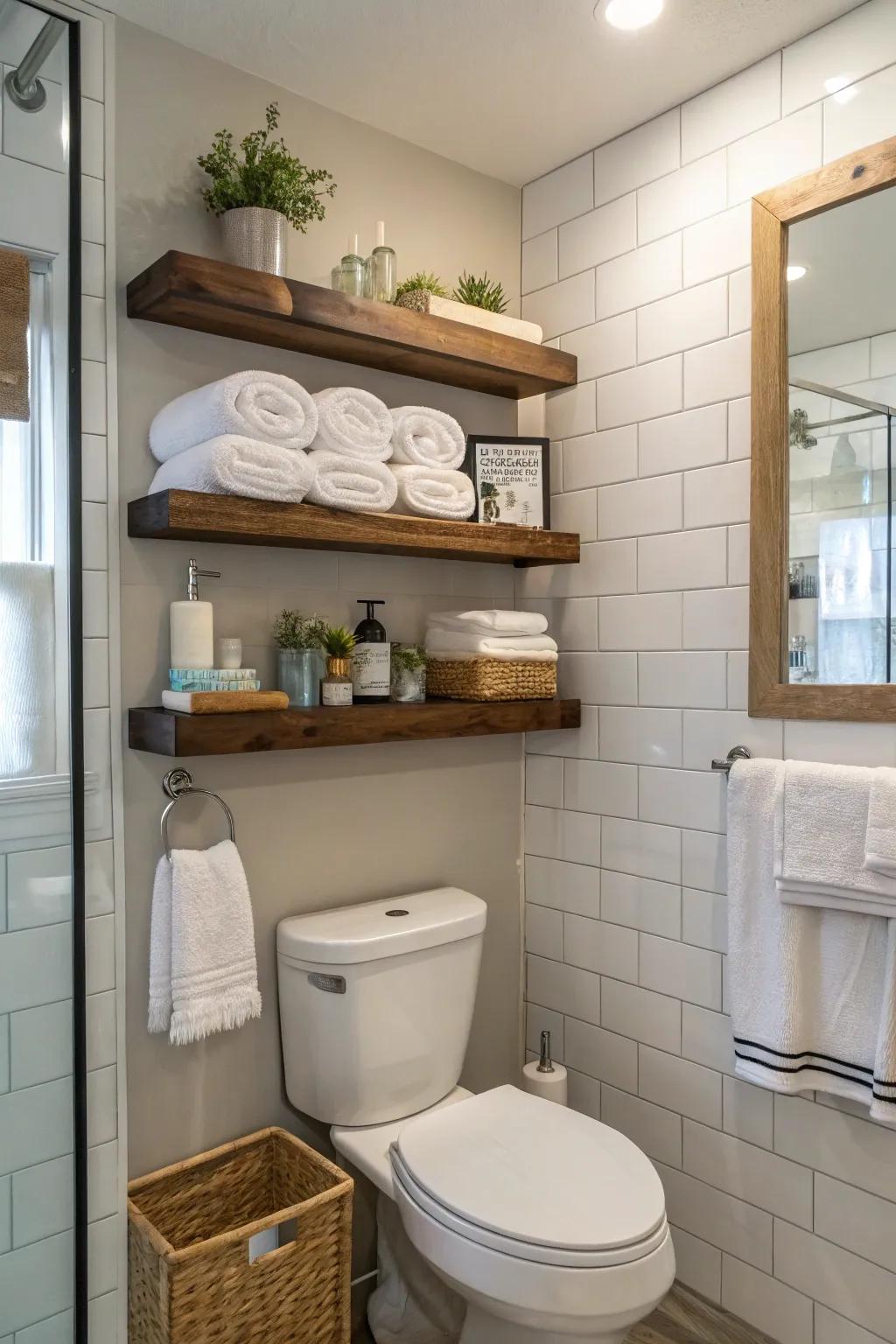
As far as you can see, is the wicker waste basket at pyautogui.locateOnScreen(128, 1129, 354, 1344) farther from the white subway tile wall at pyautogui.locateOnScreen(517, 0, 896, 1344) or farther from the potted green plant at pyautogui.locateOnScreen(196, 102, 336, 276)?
the potted green plant at pyautogui.locateOnScreen(196, 102, 336, 276)

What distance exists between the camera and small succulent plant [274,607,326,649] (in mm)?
1798

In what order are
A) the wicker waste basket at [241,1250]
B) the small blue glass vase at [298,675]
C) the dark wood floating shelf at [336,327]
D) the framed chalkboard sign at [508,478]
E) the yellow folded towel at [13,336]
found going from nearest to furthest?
the yellow folded towel at [13,336] → the wicker waste basket at [241,1250] → the dark wood floating shelf at [336,327] → the small blue glass vase at [298,675] → the framed chalkboard sign at [508,478]

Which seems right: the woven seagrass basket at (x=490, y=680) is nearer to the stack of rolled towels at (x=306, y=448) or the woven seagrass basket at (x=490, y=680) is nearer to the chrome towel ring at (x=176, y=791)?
the stack of rolled towels at (x=306, y=448)

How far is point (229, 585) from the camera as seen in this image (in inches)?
70.0

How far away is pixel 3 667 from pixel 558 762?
4.11 ft

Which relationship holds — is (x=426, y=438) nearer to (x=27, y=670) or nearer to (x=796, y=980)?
(x=27, y=670)

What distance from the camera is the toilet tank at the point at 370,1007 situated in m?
1.74

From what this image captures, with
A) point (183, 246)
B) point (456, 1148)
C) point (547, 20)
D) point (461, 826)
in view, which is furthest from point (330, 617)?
point (547, 20)

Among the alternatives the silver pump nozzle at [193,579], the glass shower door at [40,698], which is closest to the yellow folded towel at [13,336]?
the glass shower door at [40,698]

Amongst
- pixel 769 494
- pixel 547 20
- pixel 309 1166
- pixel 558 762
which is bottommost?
pixel 309 1166

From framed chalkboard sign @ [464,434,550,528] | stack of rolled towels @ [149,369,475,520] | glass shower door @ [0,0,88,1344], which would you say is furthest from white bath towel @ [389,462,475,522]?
glass shower door @ [0,0,88,1344]

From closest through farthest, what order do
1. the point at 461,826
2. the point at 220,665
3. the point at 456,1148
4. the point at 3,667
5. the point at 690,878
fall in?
the point at 3,667
the point at 456,1148
the point at 220,665
the point at 690,878
the point at 461,826

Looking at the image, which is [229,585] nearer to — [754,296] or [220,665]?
[220,665]

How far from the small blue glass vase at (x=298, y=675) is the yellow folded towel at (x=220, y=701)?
5.1 inches
